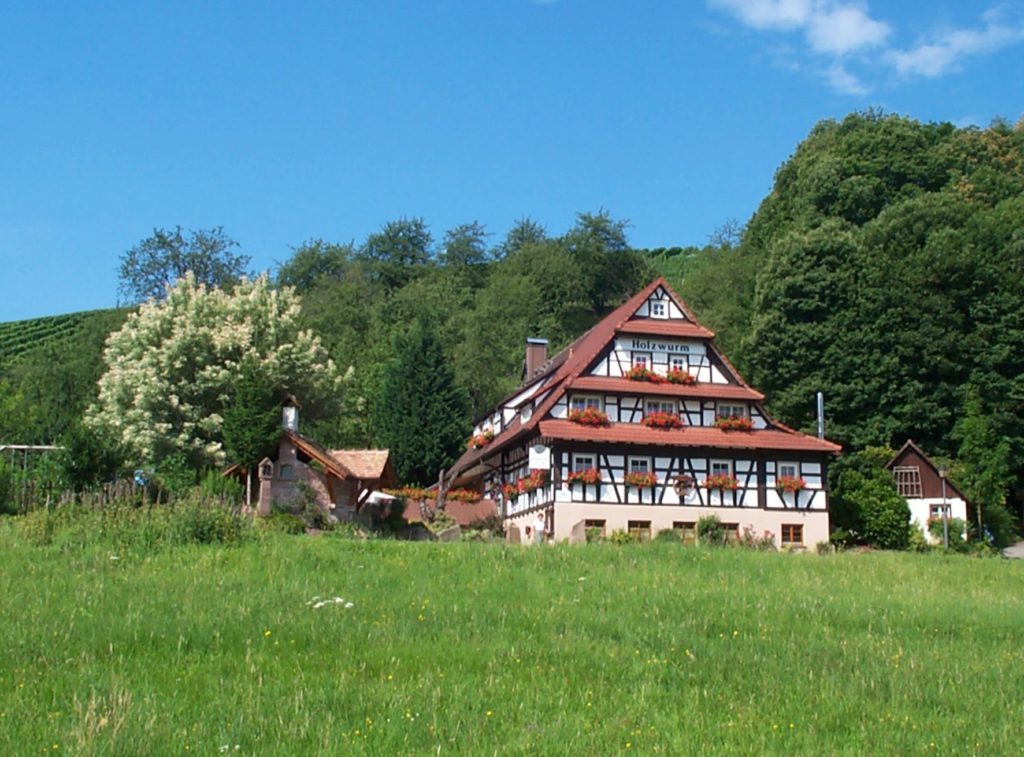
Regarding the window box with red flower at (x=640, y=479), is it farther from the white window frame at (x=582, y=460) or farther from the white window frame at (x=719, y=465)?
the white window frame at (x=719, y=465)

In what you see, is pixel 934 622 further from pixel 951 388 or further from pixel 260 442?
pixel 951 388

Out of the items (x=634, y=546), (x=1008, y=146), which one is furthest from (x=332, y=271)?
(x=634, y=546)

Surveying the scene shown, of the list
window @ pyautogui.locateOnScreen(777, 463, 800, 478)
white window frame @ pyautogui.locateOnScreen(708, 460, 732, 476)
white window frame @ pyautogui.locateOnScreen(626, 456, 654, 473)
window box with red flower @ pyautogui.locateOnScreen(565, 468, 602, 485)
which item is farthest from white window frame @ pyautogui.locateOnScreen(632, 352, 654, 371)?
window @ pyautogui.locateOnScreen(777, 463, 800, 478)

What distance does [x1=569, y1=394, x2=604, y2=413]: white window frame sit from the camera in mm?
43812

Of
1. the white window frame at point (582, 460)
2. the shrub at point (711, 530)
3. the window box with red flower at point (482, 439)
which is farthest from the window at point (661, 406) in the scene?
the window box with red flower at point (482, 439)

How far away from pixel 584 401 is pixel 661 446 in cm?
327

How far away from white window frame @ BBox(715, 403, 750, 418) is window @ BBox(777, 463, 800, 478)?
2311 mm

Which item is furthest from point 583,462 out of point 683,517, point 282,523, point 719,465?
point 282,523

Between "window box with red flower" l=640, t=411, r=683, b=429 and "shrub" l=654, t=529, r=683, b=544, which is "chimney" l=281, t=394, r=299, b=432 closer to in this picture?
"window box with red flower" l=640, t=411, r=683, b=429

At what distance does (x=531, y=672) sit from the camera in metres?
13.6

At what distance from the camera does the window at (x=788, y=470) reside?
44125 mm

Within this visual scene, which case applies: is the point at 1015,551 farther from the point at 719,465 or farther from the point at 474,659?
the point at 474,659

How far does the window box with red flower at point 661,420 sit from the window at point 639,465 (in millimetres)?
1514

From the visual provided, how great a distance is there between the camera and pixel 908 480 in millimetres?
53156
